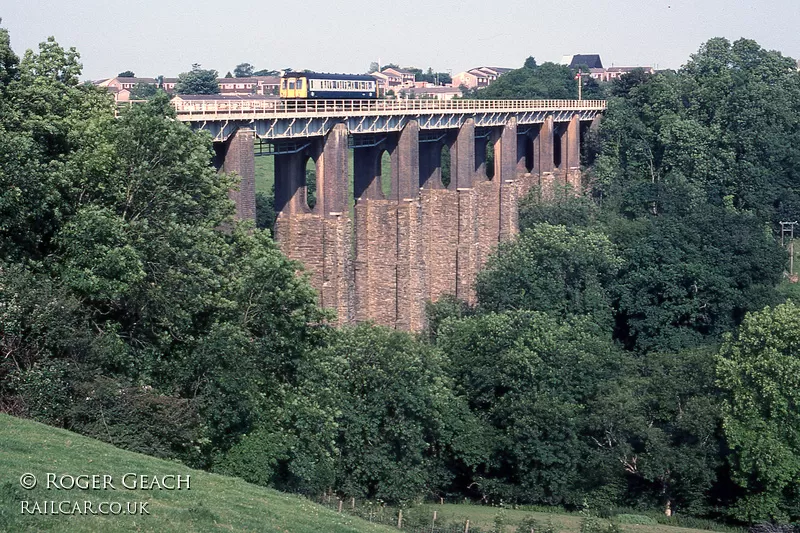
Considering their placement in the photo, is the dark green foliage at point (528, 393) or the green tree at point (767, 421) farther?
the dark green foliage at point (528, 393)

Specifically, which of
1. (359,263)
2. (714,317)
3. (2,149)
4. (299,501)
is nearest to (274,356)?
(299,501)

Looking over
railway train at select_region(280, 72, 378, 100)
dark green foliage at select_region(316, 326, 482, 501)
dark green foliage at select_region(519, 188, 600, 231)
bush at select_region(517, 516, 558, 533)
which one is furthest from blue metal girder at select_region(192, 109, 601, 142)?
bush at select_region(517, 516, 558, 533)

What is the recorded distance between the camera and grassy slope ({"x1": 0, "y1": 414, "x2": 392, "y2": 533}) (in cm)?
1727

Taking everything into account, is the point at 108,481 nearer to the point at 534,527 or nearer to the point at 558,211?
the point at 534,527

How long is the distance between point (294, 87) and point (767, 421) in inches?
1133

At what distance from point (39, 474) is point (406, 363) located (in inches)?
802

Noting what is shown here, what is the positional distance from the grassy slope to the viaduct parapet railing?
536 inches

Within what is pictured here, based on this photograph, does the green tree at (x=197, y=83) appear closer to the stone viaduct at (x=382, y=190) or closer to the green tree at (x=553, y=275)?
the stone viaduct at (x=382, y=190)

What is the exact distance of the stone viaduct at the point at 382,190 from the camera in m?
45.3

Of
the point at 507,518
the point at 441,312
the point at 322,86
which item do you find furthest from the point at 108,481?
the point at 322,86

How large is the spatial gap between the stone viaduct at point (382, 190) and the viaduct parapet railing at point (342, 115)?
8 centimetres

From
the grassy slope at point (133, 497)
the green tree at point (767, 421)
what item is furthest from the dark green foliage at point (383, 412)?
the grassy slope at point (133, 497)

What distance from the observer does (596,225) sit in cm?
6825

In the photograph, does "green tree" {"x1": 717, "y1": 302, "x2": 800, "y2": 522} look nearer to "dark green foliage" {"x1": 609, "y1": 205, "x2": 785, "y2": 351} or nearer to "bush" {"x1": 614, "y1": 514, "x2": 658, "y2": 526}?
A: "bush" {"x1": 614, "y1": 514, "x2": 658, "y2": 526}
